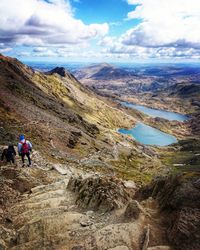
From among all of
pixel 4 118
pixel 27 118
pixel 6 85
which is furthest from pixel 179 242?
pixel 6 85

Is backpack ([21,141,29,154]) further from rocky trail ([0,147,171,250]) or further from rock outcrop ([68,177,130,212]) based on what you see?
rock outcrop ([68,177,130,212])

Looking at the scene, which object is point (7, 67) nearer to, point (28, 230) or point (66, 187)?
point (66, 187)

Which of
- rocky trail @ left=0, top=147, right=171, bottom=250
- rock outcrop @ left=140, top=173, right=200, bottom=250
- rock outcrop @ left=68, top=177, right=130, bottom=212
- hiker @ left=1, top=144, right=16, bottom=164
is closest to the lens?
rock outcrop @ left=140, top=173, right=200, bottom=250

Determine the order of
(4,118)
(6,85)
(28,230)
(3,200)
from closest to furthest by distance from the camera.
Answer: (28,230) < (3,200) < (4,118) < (6,85)

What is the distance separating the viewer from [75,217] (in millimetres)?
31125

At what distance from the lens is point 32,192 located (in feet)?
137

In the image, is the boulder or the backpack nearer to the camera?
the boulder

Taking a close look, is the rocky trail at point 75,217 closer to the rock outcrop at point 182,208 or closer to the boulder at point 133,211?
the boulder at point 133,211

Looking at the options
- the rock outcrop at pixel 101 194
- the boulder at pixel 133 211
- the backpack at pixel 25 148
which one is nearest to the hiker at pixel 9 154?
the backpack at pixel 25 148

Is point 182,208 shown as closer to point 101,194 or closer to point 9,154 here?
point 101,194

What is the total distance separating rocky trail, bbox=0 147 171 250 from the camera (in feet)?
84.5

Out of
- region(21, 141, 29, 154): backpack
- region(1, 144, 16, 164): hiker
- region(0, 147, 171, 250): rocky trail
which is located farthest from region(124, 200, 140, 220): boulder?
region(1, 144, 16, 164): hiker

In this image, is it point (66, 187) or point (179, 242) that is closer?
point (179, 242)

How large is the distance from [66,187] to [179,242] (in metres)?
23.3
